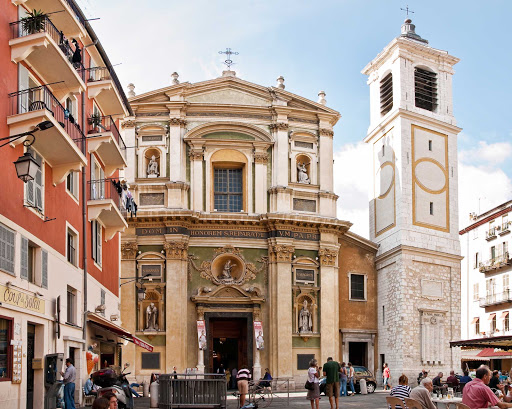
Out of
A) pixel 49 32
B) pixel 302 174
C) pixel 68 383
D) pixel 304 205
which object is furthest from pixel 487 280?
pixel 49 32

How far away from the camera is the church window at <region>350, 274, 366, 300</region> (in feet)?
141

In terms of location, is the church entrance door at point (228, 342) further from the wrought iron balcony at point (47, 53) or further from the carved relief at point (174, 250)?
the wrought iron balcony at point (47, 53)

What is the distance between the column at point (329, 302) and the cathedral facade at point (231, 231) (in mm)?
58

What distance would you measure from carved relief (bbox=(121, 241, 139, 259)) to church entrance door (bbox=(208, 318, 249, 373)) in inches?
184

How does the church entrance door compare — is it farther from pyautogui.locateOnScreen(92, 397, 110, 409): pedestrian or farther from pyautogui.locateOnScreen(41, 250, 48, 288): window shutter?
pyautogui.locateOnScreen(92, 397, 110, 409): pedestrian

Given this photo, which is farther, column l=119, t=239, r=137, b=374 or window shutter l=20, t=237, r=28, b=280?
column l=119, t=239, r=137, b=374

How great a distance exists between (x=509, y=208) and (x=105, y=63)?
31125 millimetres

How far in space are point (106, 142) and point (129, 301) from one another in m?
15.6

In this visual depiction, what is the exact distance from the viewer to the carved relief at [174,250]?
130 ft

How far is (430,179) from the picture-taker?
43.4m

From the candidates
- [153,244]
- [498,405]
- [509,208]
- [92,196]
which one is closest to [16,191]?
[92,196]

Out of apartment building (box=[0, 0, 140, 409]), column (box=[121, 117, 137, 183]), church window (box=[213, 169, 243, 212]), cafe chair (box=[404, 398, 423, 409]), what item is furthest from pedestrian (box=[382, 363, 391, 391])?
cafe chair (box=[404, 398, 423, 409])

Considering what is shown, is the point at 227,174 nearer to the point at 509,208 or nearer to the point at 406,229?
the point at 406,229

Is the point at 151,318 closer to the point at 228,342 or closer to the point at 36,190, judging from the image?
the point at 228,342
